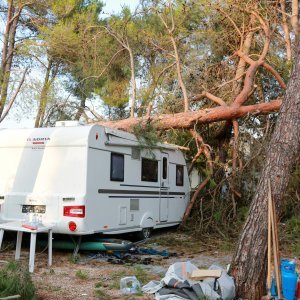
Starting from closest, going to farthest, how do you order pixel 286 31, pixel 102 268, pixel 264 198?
pixel 264 198
pixel 102 268
pixel 286 31

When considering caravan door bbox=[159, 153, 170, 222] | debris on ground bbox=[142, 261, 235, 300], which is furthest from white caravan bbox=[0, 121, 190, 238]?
debris on ground bbox=[142, 261, 235, 300]

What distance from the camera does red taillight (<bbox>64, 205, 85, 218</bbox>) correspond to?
786cm

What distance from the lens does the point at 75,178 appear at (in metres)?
8.07

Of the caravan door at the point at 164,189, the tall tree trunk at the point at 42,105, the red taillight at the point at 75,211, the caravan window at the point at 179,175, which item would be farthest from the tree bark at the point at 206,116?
the tall tree trunk at the point at 42,105

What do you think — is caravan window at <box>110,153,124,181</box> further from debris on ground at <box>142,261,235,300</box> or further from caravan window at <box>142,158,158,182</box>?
debris on ground at <box>142,261,235,300</box>

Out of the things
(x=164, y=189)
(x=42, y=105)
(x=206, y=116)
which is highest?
(x=42, y=105)

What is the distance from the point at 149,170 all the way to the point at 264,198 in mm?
5065

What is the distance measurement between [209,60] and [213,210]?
5465 mm

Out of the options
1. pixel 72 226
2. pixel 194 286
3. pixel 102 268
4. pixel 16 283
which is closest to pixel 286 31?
pixel 72 226

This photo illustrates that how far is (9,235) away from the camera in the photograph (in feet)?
31.0

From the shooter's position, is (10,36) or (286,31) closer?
(286,31)

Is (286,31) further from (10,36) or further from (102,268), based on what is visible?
(10,36)

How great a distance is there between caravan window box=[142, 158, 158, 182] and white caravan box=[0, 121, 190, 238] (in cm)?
5

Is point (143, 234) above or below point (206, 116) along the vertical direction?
below
